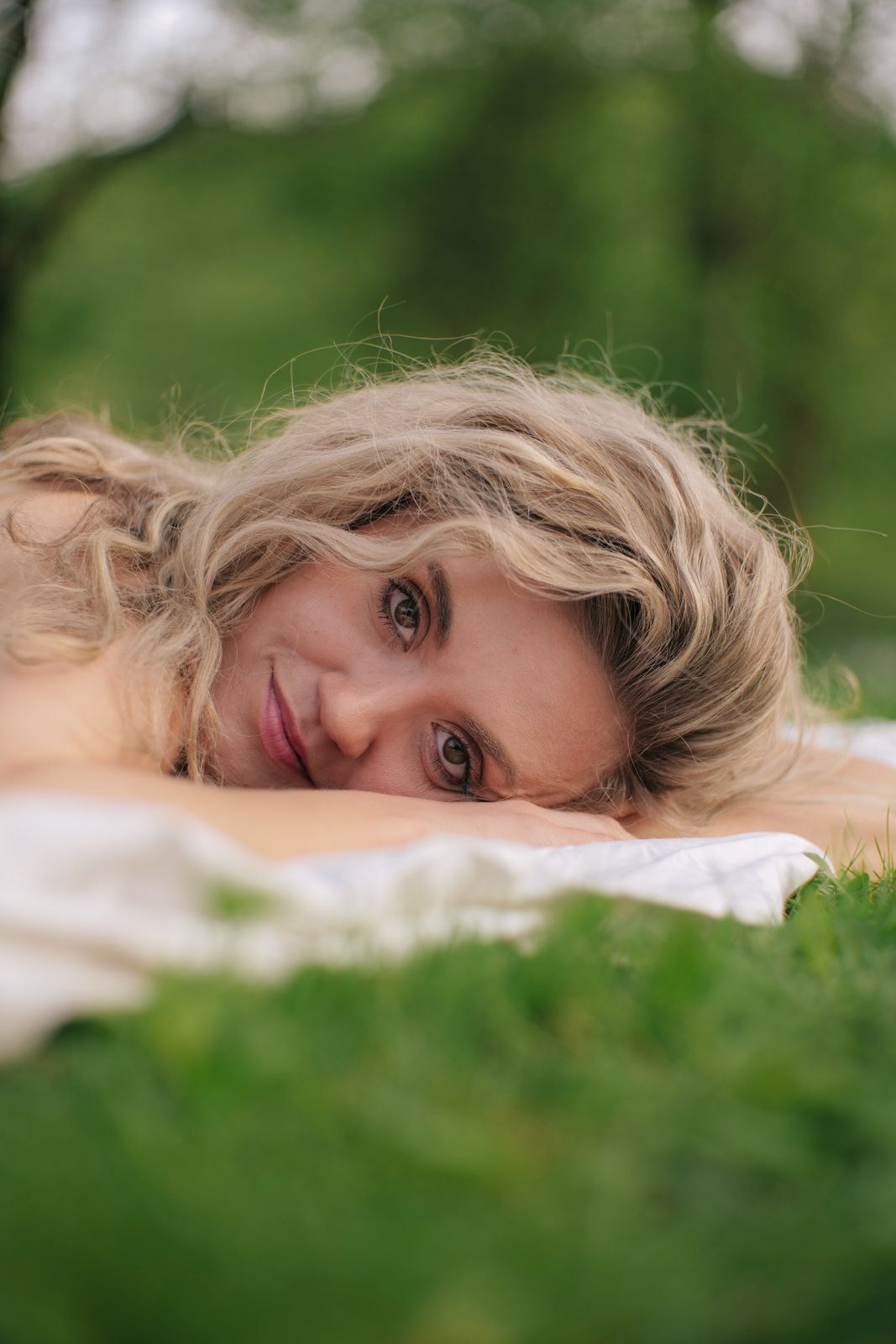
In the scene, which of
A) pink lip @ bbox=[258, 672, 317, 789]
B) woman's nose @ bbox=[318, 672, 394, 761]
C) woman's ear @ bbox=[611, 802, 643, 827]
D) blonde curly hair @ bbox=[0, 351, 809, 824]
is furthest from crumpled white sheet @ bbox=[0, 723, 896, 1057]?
woman's ear @ bbox=[611, 802, 643, 827]

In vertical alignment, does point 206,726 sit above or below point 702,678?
below

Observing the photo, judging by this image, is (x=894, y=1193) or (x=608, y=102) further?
(x=608, y=102)

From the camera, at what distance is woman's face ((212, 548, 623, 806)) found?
2527mm

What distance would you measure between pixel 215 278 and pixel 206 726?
1665 centimetres

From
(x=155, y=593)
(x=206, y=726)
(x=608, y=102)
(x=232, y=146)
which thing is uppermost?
(x=608, y=102)

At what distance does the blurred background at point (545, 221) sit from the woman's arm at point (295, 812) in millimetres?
13766

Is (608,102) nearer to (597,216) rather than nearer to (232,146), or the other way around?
(597,216)

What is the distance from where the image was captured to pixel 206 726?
2611 millimetres

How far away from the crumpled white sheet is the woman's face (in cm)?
70

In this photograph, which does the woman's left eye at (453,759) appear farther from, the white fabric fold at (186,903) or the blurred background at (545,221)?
the blurred background at (545,221)

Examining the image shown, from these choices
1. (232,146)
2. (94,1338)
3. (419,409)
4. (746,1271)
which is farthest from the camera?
(232,146)

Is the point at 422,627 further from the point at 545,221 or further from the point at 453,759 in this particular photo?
the point at 545,221

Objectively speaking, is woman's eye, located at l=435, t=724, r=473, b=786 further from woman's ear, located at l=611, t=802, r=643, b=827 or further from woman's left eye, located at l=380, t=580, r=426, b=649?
woman's ear, located at l=611, t=802, r=643, b=827

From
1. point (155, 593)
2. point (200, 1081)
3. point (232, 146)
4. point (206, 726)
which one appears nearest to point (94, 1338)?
point (200, 1081)
